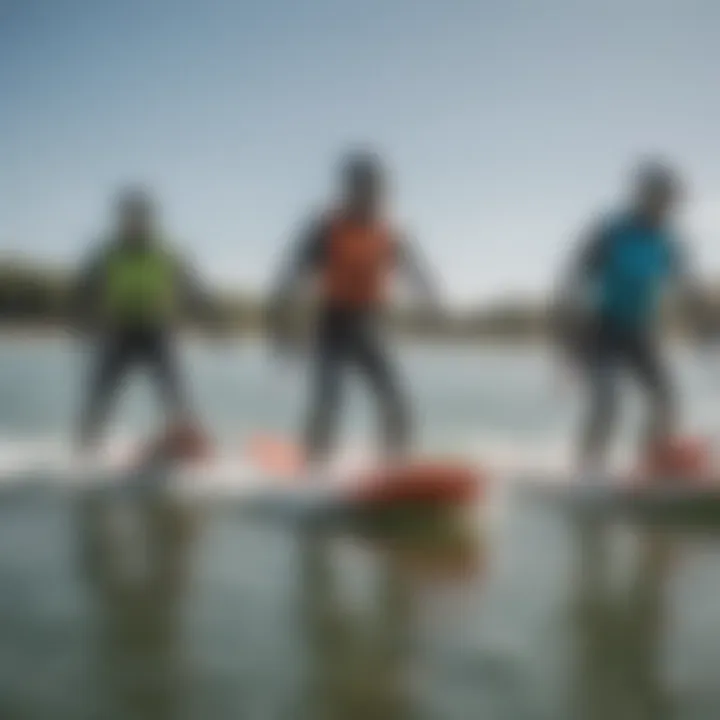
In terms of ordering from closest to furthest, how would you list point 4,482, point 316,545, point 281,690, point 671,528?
1. point 281,690
2. point 316,545
3. point 671,528
4. point 4,482

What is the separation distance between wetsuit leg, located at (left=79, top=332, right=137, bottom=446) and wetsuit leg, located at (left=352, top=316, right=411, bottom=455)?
1.24 metres

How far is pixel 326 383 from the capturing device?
5129 mm

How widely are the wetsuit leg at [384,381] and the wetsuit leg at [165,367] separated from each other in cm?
102

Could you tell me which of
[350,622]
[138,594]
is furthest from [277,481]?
[350,622]

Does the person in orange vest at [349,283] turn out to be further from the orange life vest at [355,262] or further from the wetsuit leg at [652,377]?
the wetsuit leg at [652,377]

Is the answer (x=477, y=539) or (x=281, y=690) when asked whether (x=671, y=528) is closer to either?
(x=477, y=539)

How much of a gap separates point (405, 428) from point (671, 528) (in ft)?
4.41

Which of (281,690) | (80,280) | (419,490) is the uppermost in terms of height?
(80,280)

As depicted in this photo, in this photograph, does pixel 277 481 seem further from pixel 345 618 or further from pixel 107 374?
pixel 345 618

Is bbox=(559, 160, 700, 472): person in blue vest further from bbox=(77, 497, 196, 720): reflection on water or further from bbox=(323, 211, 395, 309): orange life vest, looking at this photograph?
bbox=(77, 497, 196, 720): reflection on water

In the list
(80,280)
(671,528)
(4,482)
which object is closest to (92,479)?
(4,482)

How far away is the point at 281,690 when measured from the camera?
9.41ft

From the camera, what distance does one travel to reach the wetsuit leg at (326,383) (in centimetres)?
508

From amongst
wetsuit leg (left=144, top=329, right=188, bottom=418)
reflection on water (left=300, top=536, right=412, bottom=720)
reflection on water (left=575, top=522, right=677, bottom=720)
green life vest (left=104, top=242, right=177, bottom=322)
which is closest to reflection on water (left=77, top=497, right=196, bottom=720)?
reflection on water (left=300, top=536, right=412, bottom=720)
